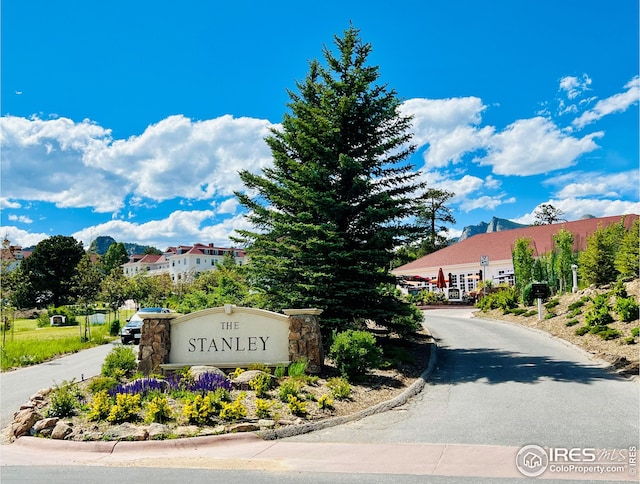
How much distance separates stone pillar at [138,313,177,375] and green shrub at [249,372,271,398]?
264 cm

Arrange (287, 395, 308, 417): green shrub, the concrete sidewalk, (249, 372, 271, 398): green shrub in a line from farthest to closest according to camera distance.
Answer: (249, 372, 271, 398): green shrub, (287, 395, 308, 417): green shrub, the concrete sidewalk

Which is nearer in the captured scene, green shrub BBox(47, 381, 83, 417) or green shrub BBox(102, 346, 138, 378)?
green shrub BBox(47, 381, 83, 417)

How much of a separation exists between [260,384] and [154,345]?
124 inches

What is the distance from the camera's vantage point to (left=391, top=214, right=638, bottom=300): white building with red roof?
42438mm

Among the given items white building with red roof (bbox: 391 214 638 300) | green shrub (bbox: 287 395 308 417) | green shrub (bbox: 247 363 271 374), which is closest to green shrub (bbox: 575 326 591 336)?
green shrub (bbox: 247 363 271 374)

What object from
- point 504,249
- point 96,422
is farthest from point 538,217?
point 96,422

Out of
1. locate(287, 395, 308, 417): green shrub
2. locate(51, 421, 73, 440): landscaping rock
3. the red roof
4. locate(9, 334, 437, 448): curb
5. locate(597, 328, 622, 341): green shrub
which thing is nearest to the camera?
locate(9, 334, 437, 448): curb

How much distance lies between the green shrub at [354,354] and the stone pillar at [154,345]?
380 cm

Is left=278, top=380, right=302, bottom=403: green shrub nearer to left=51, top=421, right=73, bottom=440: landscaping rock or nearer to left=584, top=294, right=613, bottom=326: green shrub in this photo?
left=51, top=421, right=73, bottom=440: landscaping rock

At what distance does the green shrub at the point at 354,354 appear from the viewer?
1093 centimetres

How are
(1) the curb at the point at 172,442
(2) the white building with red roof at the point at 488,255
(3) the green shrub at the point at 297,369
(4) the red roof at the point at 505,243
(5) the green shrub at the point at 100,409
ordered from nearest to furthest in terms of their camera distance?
1. (1) the curb at the point at 172,442
2. (5) the green shrub at the point at 100,409
3. (3) the green shrub at the point at 297,369
4. (4) the red roof at the point at 505,243
5. (2) the white building with red roof at the point at 488,255

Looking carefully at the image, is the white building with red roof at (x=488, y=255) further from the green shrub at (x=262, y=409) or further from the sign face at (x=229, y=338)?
the green shrub at (x=262, y=409)

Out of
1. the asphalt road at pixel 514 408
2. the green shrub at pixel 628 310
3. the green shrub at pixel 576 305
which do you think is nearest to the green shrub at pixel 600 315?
the green shrub at pixel 628 310

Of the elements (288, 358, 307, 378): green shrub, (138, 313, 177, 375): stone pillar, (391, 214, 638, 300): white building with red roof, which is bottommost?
(288, 358, 307, 378): green shrub
